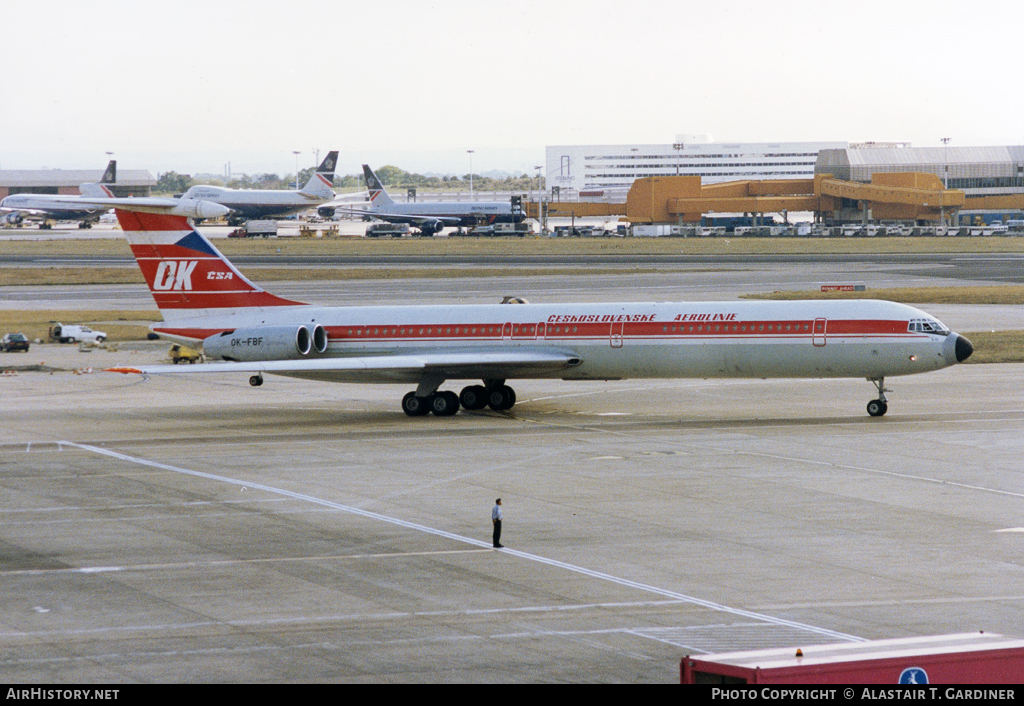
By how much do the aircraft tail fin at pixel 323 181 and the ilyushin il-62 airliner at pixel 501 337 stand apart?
132 metres

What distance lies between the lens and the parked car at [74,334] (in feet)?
208

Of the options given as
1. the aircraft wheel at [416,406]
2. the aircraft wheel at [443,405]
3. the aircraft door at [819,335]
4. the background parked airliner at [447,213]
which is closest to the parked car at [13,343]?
the aircraft wheel at [416,406]

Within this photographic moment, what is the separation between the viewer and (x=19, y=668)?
16797 millimetres

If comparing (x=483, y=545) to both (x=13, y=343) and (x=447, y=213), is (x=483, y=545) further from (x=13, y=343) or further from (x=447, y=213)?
(x=447, y=213)

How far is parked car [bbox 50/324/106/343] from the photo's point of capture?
63250 millimetres

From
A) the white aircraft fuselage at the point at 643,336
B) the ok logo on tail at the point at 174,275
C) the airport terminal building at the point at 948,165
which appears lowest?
the white aircraft fuselage at the point at 643,336

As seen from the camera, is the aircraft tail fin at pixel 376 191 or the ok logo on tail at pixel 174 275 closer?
the ok logo on tail at pixel 174 275

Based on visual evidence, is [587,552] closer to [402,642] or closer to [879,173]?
[402,642]

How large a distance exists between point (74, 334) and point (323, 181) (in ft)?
382

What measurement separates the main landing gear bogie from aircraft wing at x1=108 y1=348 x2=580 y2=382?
76 cm

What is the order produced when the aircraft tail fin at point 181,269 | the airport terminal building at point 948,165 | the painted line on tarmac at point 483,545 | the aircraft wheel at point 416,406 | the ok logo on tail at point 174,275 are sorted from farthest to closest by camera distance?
the airport terminal building at point 948,165 → the ok logo on tail at point 174,275 → the aircraft tail fin at point 181,269 → the aircraft wheel at point 416,406 → the painted line on tarmac at point 483,545

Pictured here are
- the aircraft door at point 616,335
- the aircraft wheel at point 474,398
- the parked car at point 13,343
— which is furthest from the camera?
the parked car at point 13,343

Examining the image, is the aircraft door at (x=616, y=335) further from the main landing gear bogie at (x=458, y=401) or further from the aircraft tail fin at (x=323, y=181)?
the aircraft tail fin at (x=323, y=181)
